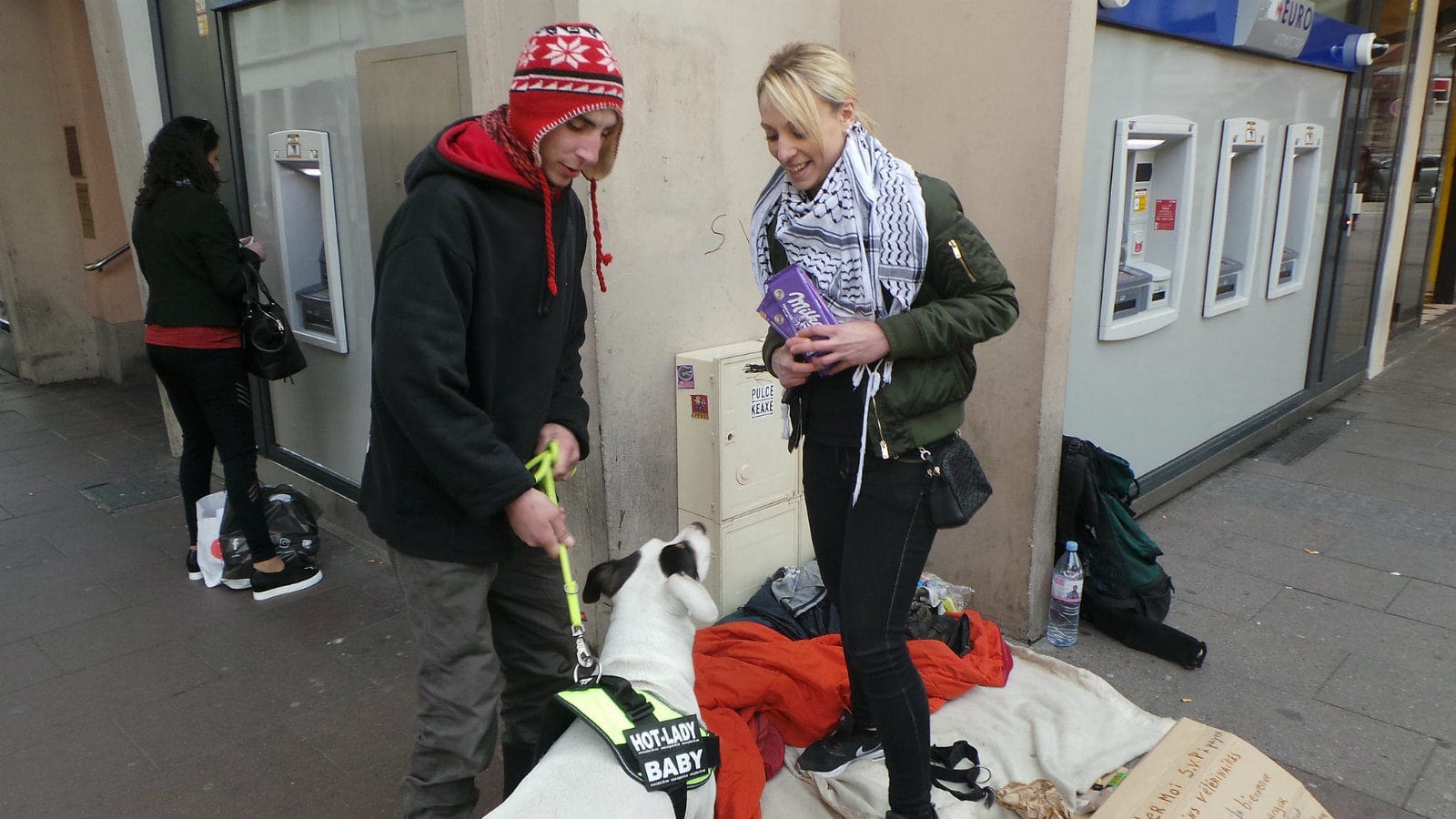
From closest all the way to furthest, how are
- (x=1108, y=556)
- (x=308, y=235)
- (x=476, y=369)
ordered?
(x=476, y=369), (x=1108, y=556), (x=308, y=235)

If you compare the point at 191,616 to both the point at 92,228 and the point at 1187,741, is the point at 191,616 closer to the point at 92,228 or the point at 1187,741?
the point at 1187,741

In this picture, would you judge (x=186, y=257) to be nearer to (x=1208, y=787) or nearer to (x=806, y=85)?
(x=806, y=85)

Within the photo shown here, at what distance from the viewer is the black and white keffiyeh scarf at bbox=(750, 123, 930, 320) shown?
2.24m

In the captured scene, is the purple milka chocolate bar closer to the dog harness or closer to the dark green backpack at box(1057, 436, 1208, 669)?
the dog harness

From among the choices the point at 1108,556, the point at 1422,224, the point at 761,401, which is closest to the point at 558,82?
the point at 761,401

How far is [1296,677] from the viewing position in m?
3.62

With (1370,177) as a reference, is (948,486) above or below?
below

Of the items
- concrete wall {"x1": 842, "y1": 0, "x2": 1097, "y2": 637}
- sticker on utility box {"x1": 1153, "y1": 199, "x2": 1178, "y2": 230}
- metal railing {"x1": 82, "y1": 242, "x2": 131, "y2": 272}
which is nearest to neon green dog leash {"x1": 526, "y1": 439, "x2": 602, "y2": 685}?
concrete wall {"x1": 842, "y1": 0, "x2": 1097, "y2": 637}

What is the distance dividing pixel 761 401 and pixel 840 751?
55.4 inches

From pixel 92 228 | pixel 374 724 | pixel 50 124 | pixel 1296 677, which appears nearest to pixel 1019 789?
pixel 1296 677

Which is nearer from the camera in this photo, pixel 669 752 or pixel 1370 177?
pixel 669 752

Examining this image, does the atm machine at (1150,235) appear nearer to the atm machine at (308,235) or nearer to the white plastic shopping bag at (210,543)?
the atm machine at (308,235)

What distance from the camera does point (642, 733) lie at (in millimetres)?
1859

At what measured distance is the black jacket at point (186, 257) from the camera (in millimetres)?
4117
